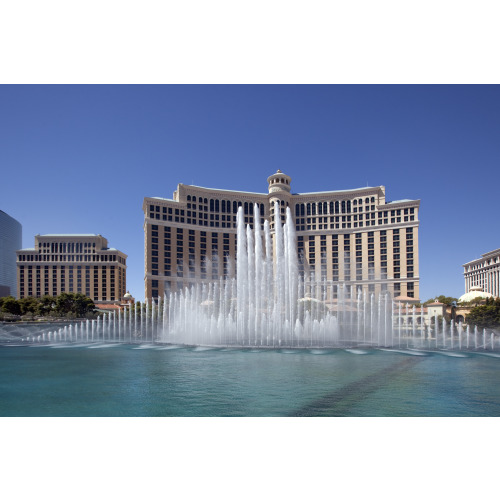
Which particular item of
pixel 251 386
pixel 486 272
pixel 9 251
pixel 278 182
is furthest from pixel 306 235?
pixel 251 386

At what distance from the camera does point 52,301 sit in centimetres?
6094

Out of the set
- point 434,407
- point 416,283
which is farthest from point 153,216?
point 434,407

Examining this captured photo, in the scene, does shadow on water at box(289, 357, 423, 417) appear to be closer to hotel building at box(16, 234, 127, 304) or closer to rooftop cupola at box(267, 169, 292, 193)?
rooftop cupola at box(267, 169, 292, 193)

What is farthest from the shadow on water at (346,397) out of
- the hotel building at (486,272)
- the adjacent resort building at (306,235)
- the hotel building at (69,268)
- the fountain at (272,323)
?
the hotel building at (69,268)

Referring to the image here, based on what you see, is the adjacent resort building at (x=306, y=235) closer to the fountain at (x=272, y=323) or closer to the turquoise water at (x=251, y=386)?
the fountain at (x=272, y=323)

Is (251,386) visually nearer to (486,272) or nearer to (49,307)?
(49,307)

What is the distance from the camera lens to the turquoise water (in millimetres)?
10398

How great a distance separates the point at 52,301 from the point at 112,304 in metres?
19.0

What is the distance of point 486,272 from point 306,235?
4271 centimetres

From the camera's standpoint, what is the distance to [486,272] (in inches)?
3484

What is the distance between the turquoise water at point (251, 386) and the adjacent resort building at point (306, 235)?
51.7m

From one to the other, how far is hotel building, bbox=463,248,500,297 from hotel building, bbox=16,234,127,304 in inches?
3131

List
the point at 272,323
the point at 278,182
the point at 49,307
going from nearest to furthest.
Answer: the point at 272,323
the point at 49,307
the point at 278,182

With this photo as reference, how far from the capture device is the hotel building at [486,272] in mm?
83125
